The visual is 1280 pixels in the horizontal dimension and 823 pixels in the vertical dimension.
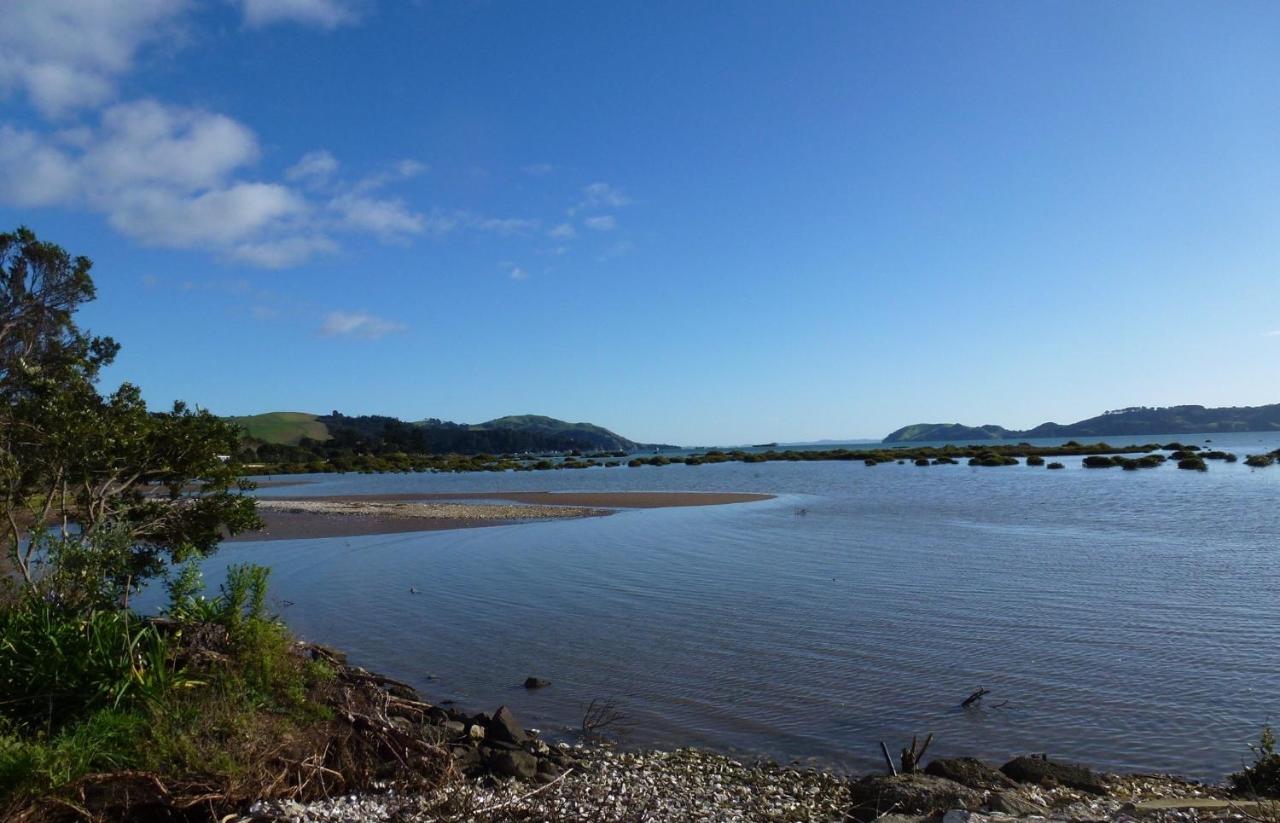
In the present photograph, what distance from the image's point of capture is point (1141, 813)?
7312 mm

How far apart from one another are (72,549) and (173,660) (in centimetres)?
267

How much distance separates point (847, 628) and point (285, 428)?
617ft

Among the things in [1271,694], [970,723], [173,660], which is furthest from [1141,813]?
[173,660]

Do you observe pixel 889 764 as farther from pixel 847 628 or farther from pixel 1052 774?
pixel 847 628

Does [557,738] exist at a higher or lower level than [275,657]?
lower

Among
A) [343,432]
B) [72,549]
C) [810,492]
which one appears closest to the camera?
[72,549]

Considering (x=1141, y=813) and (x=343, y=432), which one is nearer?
(x=1141, y=813)

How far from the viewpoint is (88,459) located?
36.1ft

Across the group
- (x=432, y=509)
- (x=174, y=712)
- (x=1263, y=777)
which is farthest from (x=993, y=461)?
(x=174, y=712)

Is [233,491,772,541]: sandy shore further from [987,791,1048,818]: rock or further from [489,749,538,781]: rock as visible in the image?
[987,791,1048,818]: rock

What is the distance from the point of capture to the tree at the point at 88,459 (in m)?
10.8

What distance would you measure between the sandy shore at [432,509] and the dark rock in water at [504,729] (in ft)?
90.3

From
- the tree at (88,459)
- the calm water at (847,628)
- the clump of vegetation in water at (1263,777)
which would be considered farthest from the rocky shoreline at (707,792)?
the tree at (88,459)

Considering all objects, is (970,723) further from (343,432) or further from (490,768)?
(343,432)
